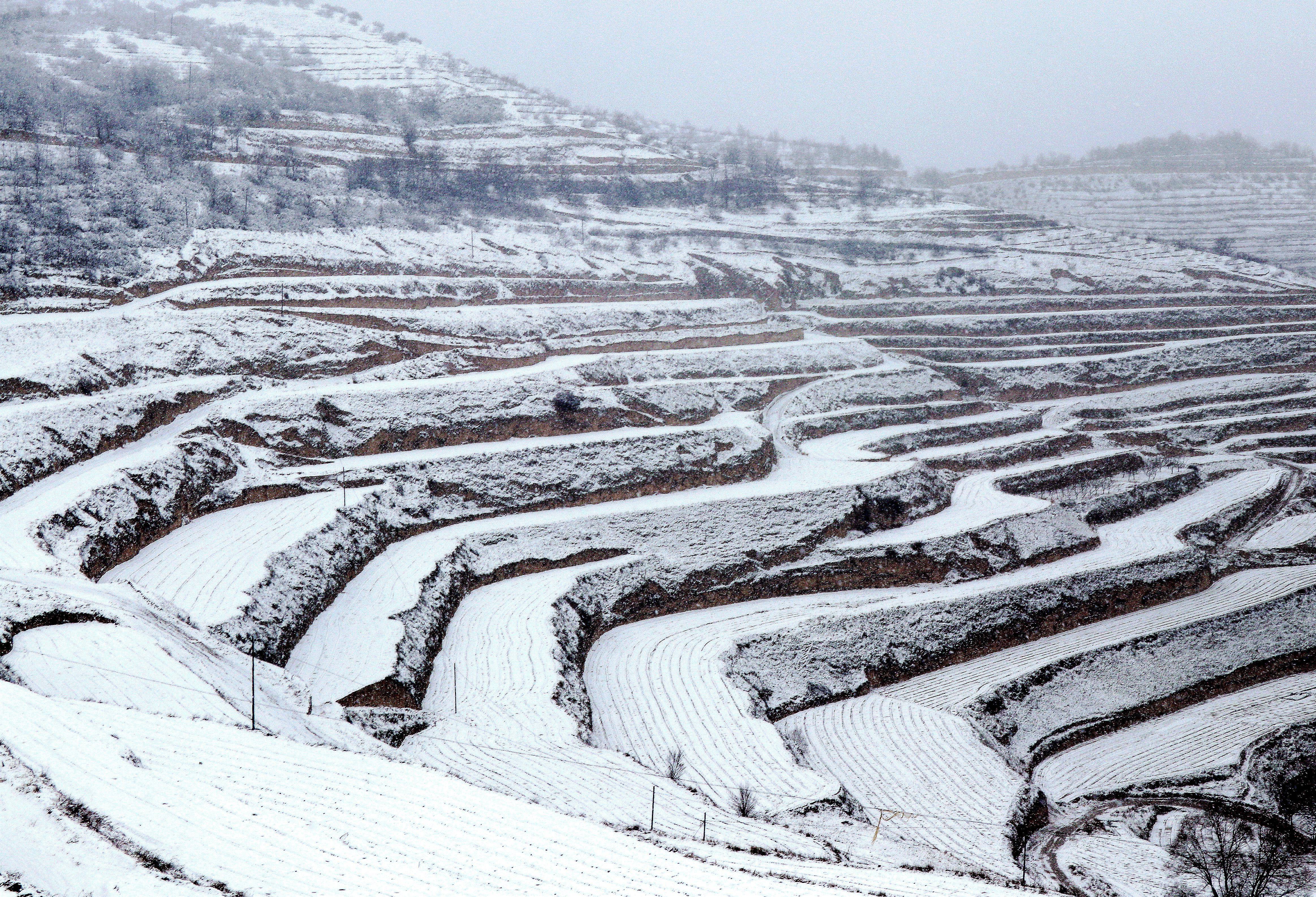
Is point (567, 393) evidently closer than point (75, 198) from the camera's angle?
Yes

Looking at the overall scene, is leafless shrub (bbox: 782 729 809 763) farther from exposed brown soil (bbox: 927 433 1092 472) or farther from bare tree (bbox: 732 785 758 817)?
exposed brown soil (bbox: 927 433 1092 472)

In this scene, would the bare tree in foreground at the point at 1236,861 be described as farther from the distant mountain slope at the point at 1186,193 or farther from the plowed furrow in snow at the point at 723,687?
the distant mountain slope at the point at 1186,193

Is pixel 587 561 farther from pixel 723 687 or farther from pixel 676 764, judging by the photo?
pixel 676 764

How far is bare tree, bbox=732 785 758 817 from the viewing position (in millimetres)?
15711

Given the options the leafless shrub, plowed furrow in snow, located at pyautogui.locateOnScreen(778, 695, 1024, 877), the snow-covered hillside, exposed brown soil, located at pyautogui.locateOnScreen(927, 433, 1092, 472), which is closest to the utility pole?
the snow-covered hillside

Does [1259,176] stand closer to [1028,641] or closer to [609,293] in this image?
[609,293]

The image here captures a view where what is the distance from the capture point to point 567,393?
3303 centimetres

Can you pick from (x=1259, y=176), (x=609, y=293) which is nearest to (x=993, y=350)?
(x=609, y=293)

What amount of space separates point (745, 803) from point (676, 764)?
7.35ft

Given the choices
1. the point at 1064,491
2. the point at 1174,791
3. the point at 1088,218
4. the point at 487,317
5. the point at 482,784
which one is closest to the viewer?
the point at 482,784

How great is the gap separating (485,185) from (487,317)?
1179 inches

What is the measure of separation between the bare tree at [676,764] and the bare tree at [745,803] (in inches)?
49.5

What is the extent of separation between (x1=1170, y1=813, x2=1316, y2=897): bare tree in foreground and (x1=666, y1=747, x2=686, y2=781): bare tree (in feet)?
30.8

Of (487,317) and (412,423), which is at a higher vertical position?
(487,317)
